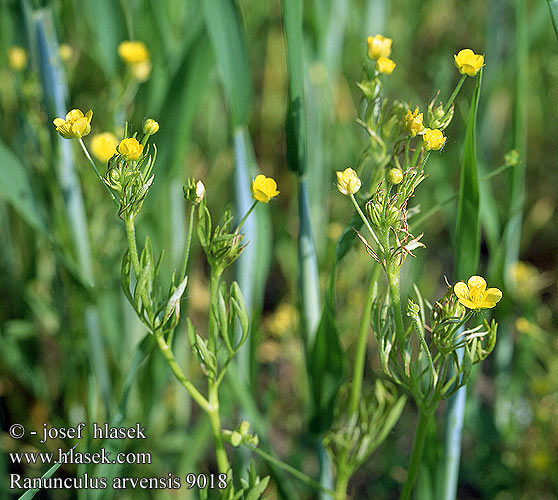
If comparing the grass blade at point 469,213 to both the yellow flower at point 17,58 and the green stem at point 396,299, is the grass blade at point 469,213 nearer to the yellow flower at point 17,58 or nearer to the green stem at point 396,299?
the green stem at point 396,299

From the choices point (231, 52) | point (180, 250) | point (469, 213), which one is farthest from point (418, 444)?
point (180, 250)

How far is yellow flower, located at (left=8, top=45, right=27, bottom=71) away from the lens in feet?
3.24

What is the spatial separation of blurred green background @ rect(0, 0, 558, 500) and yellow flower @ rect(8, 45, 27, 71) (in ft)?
0.04

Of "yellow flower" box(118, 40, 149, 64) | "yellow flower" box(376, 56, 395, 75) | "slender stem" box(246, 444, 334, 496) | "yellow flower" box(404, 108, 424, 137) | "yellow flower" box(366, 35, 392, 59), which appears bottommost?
"slender stem" box(246, 444, 334, 496)

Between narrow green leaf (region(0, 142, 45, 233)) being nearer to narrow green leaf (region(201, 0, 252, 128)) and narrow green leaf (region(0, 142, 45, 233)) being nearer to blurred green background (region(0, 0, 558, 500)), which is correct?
blurred green background (region(0, 0, 558, 500))

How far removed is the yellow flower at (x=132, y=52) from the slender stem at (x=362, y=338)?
1.67ft

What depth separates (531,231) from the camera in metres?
A: 1.49

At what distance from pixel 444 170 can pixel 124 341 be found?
0.66 metres

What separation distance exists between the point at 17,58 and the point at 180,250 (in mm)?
407

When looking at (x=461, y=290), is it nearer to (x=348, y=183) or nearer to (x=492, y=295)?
(x=492, y=295)

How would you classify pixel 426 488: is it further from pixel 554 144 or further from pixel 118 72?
pixel 554 144

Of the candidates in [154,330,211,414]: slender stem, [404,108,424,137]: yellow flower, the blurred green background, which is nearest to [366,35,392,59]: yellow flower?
the blurred green background

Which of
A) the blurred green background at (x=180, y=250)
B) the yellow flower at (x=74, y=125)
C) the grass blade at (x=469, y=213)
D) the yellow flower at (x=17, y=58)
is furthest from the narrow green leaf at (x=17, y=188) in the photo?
the grass blade at (x=469, y=213)

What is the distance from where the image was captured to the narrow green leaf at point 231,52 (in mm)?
741
